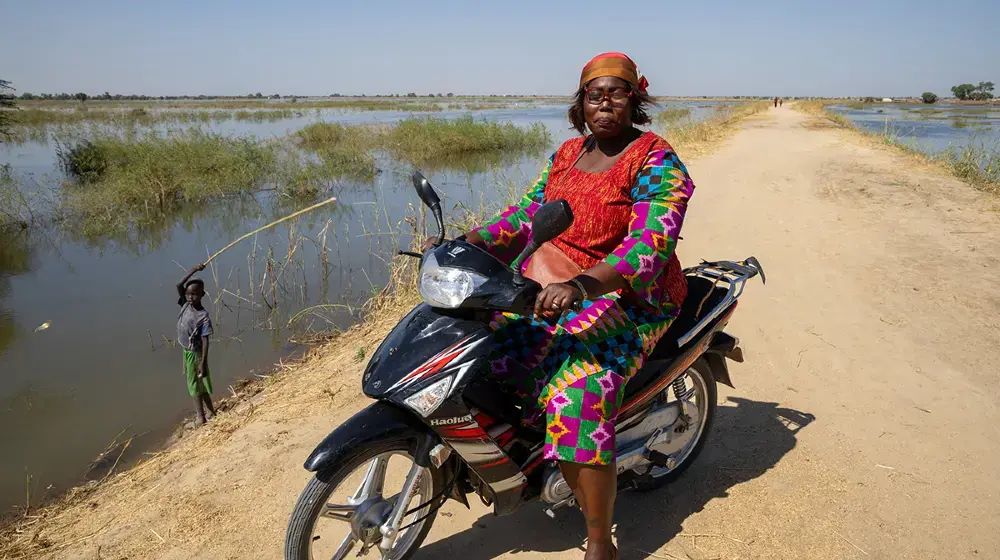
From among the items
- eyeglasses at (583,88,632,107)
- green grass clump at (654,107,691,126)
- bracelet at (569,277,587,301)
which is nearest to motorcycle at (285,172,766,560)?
bracelet at (569,277,587,301)

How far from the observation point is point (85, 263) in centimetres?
→ 912

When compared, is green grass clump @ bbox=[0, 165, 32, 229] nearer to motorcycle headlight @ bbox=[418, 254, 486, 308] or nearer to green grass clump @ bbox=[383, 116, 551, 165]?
green grass clump @ bbox=[383, 116, 551, 165]

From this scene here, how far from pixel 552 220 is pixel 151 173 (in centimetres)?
1317

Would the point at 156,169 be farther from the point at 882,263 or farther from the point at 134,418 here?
the point at 882,263

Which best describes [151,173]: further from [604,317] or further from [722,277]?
[604,317]

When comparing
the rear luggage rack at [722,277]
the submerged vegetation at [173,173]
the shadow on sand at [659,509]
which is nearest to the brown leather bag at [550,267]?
the rear luggage rack at [722,277]

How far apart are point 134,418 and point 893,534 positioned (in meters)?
5.42

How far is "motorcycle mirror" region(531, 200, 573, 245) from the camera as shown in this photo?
1.53m

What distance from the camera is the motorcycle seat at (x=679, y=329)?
7.59 ft

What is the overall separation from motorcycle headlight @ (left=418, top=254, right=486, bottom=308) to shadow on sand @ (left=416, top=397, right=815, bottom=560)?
121cm

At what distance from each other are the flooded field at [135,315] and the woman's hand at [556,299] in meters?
2.98

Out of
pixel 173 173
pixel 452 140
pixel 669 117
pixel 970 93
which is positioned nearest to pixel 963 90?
pixel 970 93

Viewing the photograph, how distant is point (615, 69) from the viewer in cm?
218

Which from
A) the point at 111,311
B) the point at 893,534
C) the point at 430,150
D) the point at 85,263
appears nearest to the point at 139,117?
the point at 430,150
